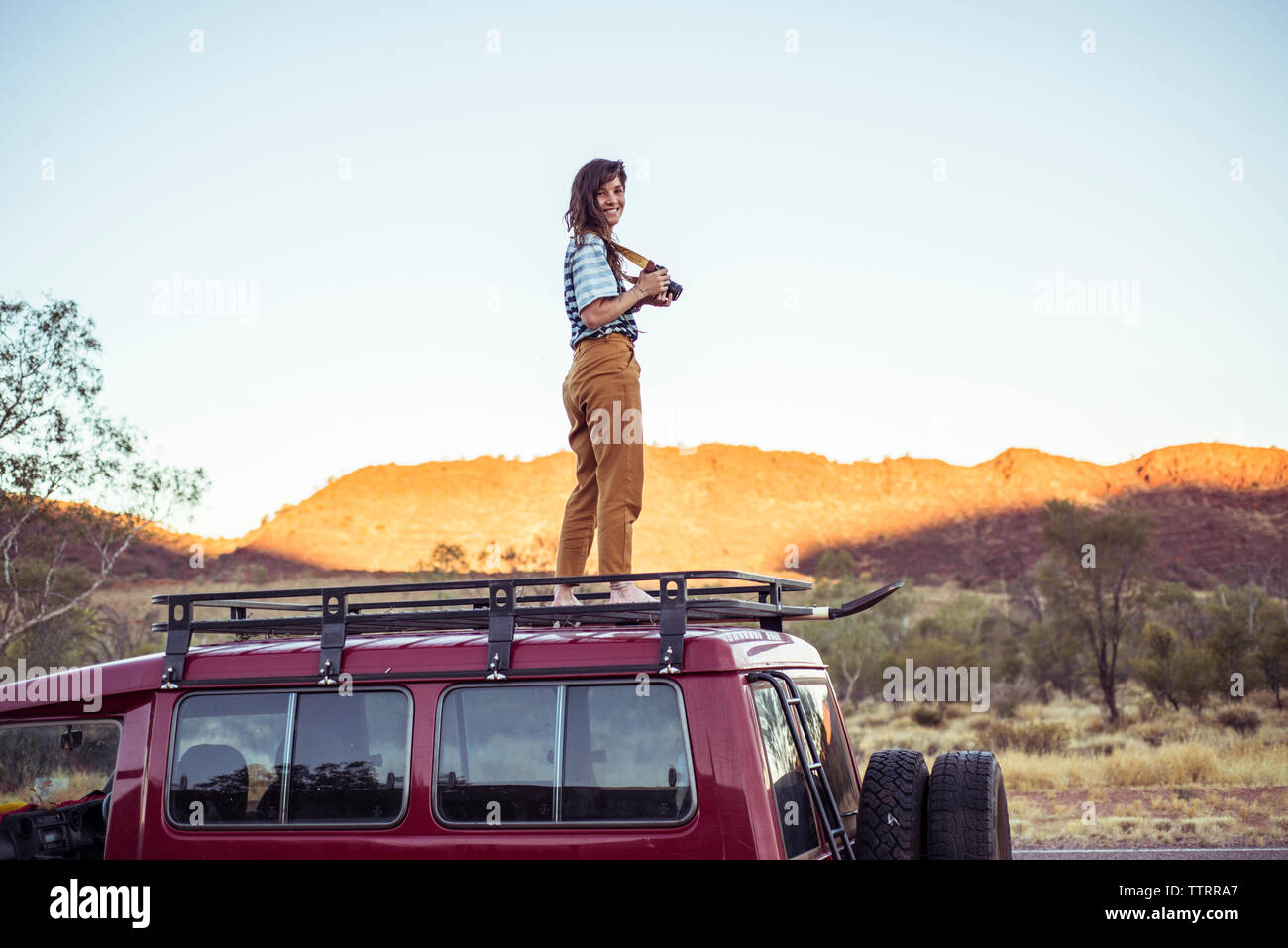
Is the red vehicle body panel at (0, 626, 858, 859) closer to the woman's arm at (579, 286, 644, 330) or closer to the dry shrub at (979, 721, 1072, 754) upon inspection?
the woman's arm at (579, 286, 644, 330)

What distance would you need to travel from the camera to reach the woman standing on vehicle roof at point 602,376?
5.70 metres

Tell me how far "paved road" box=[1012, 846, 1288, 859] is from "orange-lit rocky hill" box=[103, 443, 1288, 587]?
63834 millimetres

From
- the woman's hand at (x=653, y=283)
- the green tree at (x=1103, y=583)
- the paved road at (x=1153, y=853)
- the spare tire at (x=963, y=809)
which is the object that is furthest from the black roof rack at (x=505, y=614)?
the green tree at (x=1103, y=583)

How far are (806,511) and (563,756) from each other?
9353cm

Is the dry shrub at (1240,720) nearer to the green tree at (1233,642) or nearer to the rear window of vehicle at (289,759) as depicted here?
the green tree at (1233,642)

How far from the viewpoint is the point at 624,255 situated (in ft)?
19.9

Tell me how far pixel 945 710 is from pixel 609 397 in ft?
73.9

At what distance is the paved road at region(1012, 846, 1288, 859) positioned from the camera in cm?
1164

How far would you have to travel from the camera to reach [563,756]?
433 centimetres

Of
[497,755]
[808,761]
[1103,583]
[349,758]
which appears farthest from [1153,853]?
[1103,583]

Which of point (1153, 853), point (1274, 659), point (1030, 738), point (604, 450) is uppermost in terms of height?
point (604, 450)

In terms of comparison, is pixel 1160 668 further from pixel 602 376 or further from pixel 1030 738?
pixel 602 376
